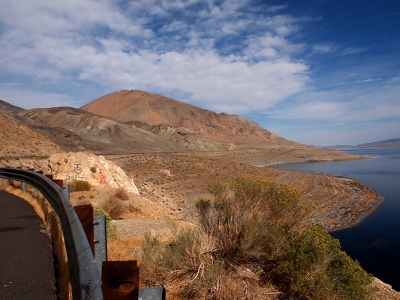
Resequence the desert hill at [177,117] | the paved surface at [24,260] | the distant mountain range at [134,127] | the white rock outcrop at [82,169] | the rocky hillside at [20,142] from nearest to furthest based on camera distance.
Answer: the paved surface at [24,260]
the white rock outcrop at [82,169]
the rocky hillside at [20,142]
the distant mountain range at [134,127]
the desert hill at [177,117]

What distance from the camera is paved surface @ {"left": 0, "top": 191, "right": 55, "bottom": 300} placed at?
10.1 ft

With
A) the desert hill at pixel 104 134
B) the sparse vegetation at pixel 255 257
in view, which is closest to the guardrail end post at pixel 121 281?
the sparse vegetation at pixel 255 257

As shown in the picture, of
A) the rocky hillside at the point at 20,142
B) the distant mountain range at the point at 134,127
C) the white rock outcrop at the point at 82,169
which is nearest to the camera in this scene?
the white rock outcrop at the point at 82,169

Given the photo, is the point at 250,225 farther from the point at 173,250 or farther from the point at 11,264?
the point at 11,264

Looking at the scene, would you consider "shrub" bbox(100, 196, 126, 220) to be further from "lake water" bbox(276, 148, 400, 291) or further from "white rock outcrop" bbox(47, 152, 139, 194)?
"lake water" bbox(276, 148, 400, 291)

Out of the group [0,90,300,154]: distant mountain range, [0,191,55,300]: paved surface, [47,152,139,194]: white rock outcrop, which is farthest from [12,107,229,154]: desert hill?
[0,191,55,300]: paved surface

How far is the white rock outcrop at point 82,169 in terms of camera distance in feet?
49.9

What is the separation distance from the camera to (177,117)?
165m

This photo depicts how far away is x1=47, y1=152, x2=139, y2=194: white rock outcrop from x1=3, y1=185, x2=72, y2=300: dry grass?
557 centimetres

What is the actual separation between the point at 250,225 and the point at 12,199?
21.6 feet

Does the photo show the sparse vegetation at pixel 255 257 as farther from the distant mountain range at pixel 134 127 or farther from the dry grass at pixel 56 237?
the distant mountain range at pixel 134 127

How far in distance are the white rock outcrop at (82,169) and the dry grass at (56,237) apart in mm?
5568

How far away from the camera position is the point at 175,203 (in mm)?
24297

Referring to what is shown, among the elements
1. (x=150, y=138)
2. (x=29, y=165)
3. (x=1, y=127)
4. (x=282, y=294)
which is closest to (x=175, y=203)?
(x=29, y=165)
